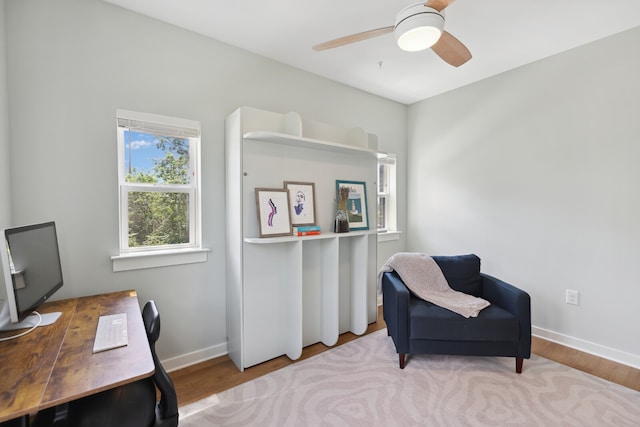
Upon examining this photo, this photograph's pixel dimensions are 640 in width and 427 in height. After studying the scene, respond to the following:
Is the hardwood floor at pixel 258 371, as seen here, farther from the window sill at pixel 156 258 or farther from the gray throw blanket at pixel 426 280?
the window sill at pixel 156 258

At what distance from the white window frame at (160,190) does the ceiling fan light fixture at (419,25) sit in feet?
5.34

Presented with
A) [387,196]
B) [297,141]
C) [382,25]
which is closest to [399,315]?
[297,141]

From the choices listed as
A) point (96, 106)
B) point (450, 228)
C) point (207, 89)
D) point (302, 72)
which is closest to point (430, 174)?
point (450, 228)

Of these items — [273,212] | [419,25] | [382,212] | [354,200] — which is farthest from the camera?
[382,212]

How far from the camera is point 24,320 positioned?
145 cm

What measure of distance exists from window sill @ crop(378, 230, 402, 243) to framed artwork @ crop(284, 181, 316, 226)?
4.51 ft

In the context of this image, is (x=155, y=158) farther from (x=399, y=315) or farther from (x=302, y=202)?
(x=399, y=315)

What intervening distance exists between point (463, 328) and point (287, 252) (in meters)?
1.48

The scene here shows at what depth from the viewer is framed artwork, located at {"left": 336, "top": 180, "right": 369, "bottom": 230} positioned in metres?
2.83

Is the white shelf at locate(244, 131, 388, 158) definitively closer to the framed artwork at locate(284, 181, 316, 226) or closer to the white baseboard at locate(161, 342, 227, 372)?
the framed artwork at locate(284, 181, 316, 226)

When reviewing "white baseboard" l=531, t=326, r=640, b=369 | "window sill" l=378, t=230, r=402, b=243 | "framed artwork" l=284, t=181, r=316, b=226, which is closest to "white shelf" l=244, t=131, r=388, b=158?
"framed artwork" l=284, t=181, r=316, b=226

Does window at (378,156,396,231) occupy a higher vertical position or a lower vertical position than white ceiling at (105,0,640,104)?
lower

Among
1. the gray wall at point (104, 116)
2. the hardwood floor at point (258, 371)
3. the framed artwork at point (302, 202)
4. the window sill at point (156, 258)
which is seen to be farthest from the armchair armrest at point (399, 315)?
the window sill at point (156, 258)

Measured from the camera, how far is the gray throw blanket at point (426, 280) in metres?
2.46
